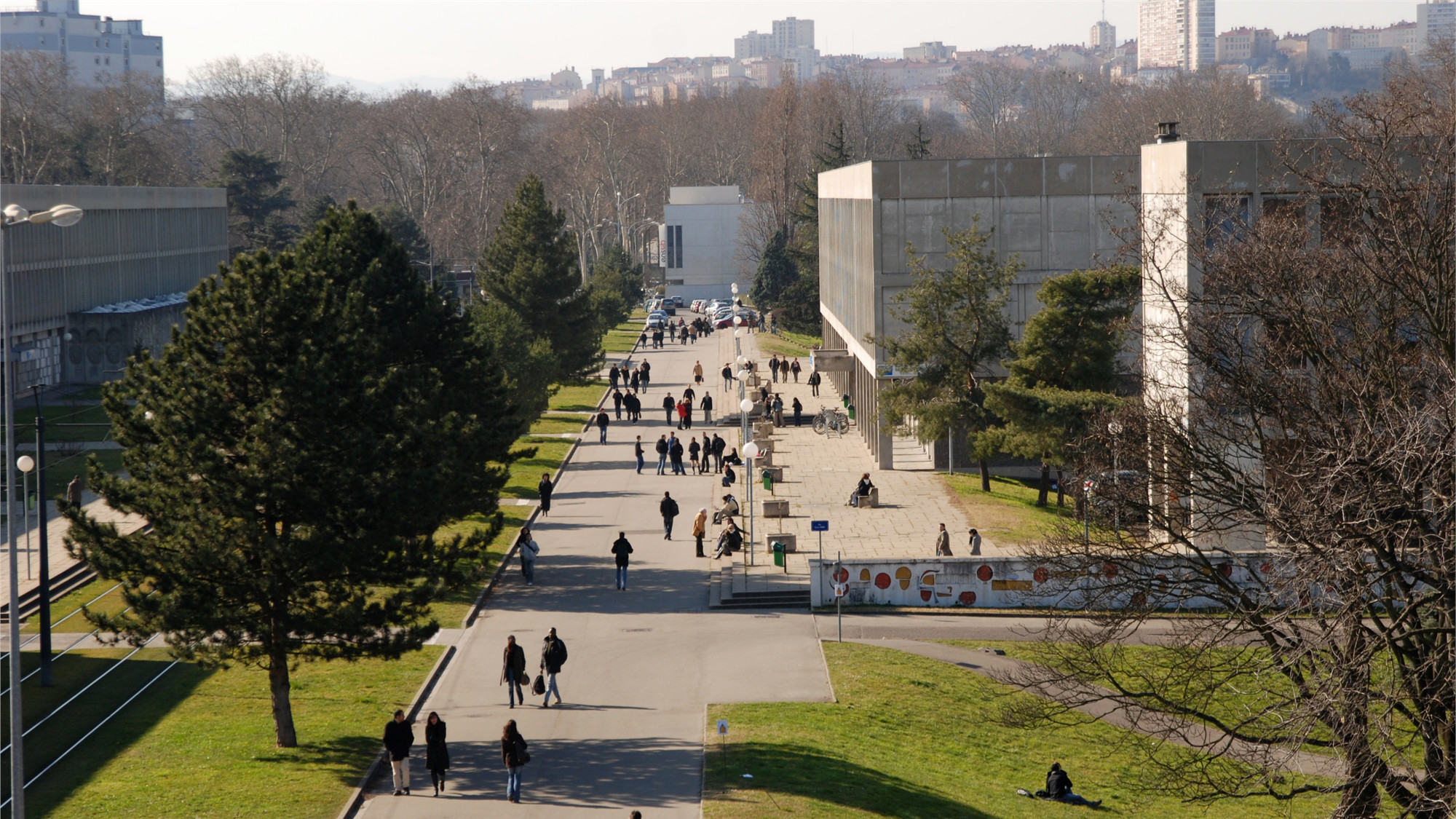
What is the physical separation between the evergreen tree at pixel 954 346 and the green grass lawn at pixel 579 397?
20.1 m

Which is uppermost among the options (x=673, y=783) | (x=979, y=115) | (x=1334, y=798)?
(x=979, y=115)

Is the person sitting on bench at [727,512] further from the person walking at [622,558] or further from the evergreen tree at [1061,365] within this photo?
the evergreen tree at [1061,365]

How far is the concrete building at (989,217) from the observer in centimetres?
4178

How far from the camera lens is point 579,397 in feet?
205

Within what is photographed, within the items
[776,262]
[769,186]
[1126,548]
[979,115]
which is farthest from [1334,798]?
[979,115]

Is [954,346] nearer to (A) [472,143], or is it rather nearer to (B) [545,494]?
(B) [545,494]

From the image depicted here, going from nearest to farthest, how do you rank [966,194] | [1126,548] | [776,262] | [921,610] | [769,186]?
[1126,548] → [921,610] → [966,194] → [776,262] → [769,186]

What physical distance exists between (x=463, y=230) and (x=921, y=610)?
8307 cm

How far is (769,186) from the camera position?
102m

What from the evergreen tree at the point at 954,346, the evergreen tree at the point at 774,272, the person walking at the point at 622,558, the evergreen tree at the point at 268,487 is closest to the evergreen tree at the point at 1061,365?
the evergreen tree at the point at 954,346

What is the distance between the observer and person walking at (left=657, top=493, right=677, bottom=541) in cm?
3319

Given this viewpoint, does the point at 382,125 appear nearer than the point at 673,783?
No

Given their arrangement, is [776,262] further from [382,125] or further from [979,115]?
[979,115]

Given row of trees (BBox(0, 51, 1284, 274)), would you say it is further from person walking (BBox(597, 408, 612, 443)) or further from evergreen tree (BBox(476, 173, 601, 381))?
person walking (BBox(597, 408, 612, 443))
